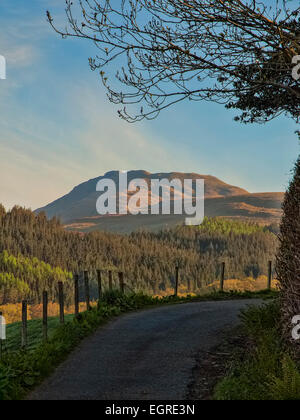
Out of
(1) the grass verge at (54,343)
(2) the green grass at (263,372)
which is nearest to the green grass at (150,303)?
(1) the grass verge at (54,343)

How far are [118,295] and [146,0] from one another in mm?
13447

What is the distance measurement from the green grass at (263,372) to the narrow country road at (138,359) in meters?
1.07

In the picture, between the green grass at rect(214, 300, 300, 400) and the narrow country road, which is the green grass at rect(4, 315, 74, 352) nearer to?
the narrow country road

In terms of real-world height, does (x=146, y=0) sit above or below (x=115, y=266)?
above

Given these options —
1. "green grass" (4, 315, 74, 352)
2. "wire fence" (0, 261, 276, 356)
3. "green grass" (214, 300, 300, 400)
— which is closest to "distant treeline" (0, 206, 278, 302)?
"wire fence" (0, 261, 276, 356)

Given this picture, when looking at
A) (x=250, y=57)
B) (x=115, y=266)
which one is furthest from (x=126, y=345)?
(x=115, y=266)

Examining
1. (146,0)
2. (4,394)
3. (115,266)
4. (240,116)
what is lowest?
(115,266)

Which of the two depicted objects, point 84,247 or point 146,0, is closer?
point 146,0

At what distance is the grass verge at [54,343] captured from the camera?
388 inches

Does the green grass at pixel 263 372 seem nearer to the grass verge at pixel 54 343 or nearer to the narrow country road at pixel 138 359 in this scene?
the narrow country road at pixel 138 359

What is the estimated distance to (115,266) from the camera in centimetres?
5925

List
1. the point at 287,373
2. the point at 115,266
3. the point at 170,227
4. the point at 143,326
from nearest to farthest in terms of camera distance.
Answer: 1. the point at 287,373
2. the point at 143,326
3. the point at 115,266
4. the point at 170,227

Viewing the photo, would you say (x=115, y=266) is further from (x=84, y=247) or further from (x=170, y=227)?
(x=170, y=227)

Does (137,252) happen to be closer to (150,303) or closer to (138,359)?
(150,303)
